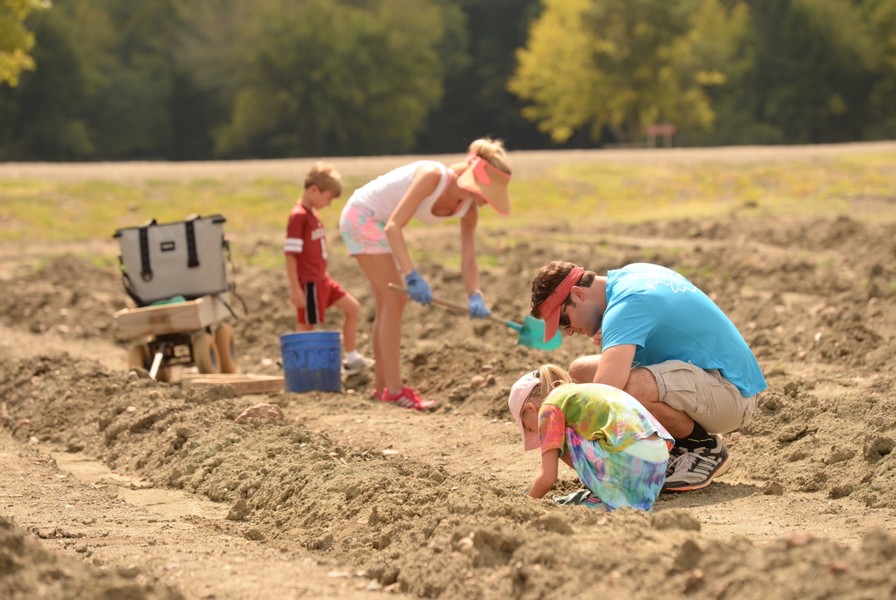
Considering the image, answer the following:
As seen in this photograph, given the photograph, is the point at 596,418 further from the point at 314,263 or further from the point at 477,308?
the point at 314,263

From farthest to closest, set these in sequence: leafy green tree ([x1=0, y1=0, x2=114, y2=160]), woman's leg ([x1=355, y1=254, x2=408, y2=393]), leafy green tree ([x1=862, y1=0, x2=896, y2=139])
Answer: leafy green tree ([x1=862, y1=0, x2=896, y2=139]), leafy green tree ([x1=0, y1=0, x2=114, y2=160]), woman's leg ([x1=355, y1=254, x2=408, y2=393])

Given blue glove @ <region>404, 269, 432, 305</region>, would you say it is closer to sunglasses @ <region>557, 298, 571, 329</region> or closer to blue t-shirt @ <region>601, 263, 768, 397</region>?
blue t-shirt @ <region>601, 263, 768, 397</region>

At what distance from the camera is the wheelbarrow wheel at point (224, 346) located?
9922mm

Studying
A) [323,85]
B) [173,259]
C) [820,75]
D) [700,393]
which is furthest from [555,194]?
[820,75]

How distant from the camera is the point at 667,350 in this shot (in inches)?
238

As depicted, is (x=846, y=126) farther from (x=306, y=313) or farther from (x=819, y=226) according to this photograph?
(x=306, y=313)

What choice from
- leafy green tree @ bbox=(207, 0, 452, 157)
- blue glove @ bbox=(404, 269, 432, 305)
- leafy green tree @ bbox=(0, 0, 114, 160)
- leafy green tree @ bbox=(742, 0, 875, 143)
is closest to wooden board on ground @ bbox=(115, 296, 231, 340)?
blue glove @ bbox=(404, 269, 432, 305)

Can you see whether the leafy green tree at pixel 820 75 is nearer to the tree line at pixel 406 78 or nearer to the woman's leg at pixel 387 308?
the tree line at pixel 406 78

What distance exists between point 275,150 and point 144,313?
43.8m

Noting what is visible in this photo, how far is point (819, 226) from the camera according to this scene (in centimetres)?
1659

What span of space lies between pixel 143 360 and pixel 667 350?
4928mm

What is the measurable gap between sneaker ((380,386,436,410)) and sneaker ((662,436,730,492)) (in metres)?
2.87

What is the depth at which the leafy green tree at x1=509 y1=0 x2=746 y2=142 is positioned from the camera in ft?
159

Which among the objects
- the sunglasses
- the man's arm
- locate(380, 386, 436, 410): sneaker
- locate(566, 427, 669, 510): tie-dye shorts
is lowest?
locate(380, 386, 436, 410): sneaker
